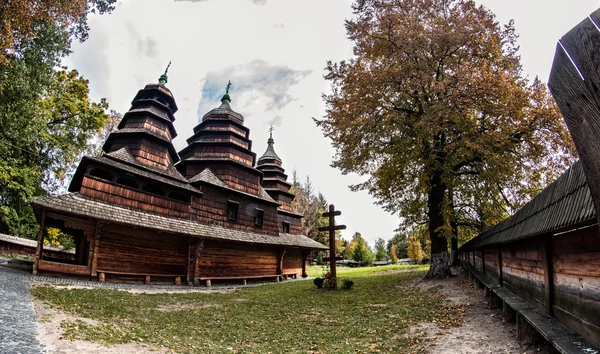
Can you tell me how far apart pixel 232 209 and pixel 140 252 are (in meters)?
7.58

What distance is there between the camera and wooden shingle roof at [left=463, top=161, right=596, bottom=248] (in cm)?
365

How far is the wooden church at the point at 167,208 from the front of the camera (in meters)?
15.1

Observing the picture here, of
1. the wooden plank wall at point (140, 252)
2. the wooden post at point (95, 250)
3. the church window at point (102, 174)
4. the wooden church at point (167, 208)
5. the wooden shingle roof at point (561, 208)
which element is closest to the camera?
the wooden shingle roof at point (561, 208)

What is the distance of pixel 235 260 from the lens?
2175 centimetres

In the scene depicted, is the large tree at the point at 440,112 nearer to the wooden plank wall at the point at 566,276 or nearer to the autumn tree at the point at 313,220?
the wooden plank wall at the point at 566,276

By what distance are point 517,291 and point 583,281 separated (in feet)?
12.2

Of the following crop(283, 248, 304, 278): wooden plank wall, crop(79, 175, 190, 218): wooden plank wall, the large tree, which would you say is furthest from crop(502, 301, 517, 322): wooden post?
crop(283, 248, 304, 278): wooden plank wall

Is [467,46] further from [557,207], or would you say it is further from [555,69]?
[555,69]

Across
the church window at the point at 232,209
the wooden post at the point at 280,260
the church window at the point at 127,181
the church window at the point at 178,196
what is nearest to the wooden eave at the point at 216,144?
the church window at the point at 232,209

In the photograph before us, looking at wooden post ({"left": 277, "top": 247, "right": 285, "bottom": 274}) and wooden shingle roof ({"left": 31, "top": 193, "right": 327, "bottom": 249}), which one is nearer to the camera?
wooden shingle roof ({"left": 31, "top": 193, "right": 327, "bottom": 249})

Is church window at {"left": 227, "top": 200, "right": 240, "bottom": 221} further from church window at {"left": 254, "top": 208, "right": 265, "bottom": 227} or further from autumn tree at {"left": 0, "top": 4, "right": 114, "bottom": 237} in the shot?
autumn tree at {"left": 0, "top": 4, "right": 114, "bottom": 237}

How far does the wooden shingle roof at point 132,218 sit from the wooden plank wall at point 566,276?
15.3 metres

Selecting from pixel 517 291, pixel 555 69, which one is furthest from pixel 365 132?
pixel 555 69

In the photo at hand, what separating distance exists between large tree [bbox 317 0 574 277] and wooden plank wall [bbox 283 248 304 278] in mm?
13842
